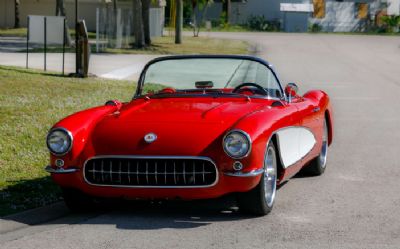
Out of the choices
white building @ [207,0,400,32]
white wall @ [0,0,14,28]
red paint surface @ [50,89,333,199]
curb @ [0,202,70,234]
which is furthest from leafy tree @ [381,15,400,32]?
curb @ [0,202,70,234]

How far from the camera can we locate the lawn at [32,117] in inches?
380

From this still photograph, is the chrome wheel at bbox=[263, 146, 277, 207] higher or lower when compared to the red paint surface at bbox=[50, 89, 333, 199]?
lower

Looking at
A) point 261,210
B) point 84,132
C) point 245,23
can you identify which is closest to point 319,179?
point 261,210

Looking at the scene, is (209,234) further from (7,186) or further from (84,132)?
(7,186)

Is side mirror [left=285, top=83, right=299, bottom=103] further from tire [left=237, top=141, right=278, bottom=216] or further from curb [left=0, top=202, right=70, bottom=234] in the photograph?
curb [left=0, top=202, right=70, bottom=234]

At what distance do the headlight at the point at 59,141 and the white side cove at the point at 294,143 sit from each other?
183 centimetres

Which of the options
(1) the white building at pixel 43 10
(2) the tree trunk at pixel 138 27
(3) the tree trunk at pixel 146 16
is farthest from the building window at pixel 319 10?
(2) the tree trunk at pixel 138 27

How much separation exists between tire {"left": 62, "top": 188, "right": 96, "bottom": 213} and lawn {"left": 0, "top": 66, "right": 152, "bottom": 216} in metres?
0.51

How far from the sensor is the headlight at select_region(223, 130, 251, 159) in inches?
321

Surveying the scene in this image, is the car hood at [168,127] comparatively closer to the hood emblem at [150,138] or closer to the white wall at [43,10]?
the hood emblem at [150,138]

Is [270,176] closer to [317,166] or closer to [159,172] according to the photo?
[159,172]

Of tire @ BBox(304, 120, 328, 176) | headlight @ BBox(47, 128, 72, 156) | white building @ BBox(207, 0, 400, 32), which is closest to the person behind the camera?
headlight @ BBox(47, 128, 72, 156)

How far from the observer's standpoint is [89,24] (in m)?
69.9

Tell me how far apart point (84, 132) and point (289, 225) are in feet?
6.38
